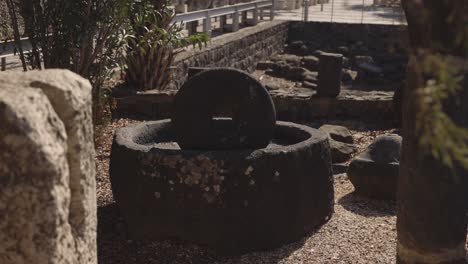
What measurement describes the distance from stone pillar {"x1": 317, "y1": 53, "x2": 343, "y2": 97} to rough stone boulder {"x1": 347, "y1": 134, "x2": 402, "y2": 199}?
11.1 ft

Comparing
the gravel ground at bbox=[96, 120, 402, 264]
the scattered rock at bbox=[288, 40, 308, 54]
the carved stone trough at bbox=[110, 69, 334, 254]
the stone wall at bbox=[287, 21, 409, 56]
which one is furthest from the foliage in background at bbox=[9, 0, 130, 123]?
the stone wall at bbox=[287, 21, 409, 56]

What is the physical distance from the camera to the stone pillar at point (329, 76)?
9828mm

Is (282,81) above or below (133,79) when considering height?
below

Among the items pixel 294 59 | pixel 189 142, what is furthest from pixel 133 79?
pixel 294 59

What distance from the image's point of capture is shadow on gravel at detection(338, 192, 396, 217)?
19.6 feet

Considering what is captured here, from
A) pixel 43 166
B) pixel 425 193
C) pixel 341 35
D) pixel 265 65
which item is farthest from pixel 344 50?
pixel 43 166

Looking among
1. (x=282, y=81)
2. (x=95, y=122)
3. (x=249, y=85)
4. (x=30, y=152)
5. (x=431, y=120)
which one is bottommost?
(x=282, y=81)

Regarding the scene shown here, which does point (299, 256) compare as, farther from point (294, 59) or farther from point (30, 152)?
point (294, 59)

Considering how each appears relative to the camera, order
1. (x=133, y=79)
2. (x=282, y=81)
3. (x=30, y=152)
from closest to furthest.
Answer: (x=30, y=152) → (x=133, y=79) → (x=282, y=81)

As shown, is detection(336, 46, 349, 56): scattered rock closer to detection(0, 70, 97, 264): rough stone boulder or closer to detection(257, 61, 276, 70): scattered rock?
detection(257, 61, 276, 70): scattered rock

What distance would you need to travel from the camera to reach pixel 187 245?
5.13 meters

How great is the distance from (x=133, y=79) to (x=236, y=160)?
15.9ft

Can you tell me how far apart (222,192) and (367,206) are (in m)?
1.72

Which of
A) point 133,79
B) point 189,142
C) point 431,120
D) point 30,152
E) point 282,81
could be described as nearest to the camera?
point 431,120
